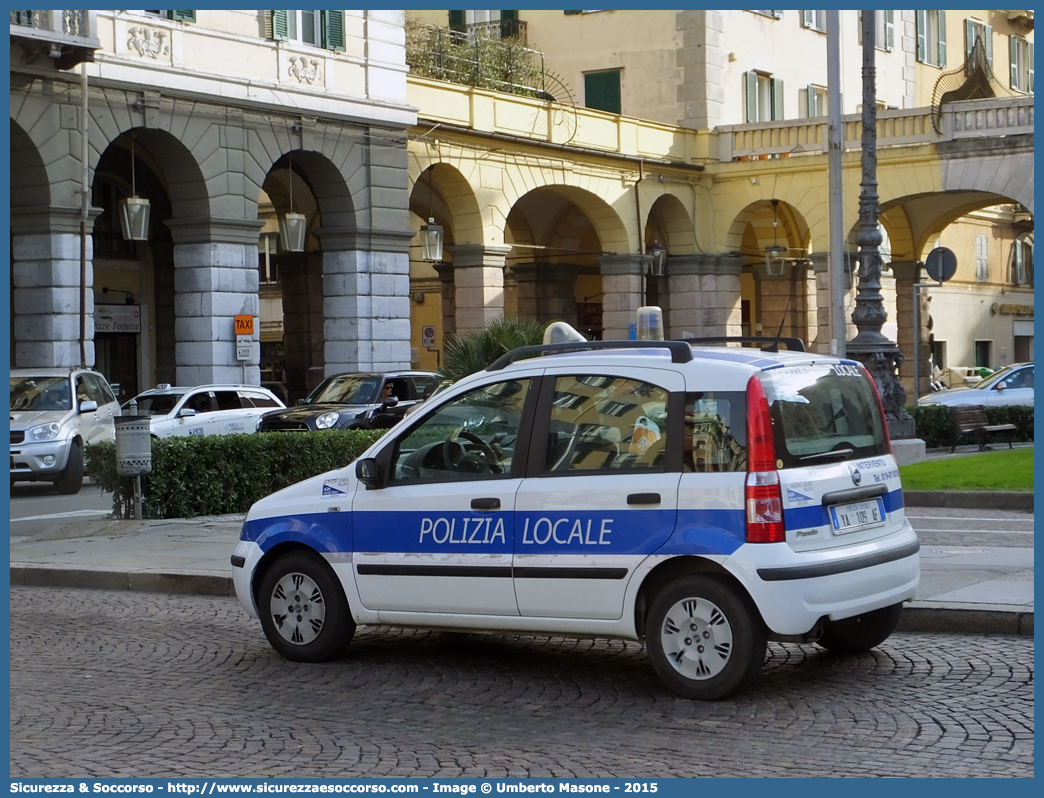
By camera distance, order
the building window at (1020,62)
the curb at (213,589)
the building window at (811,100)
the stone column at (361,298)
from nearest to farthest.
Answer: the curb at (213,589), the stone column at (361,298), the building window at (811,100), the building window at (1020,62)

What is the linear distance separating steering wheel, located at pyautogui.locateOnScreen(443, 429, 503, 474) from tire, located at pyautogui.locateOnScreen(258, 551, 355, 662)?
973mm

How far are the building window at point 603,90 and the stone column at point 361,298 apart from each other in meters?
12.7

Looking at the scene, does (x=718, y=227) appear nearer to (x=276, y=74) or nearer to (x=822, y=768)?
(x=276, y=74)

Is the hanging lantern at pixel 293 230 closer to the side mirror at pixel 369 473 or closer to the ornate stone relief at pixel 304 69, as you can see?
the ornate stone relief at pixel 304 69

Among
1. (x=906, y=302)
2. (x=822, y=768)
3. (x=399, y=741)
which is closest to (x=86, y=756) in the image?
(x=399, y=741)

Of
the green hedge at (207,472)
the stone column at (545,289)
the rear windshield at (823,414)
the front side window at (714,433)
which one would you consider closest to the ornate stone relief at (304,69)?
the stone column at (545,289)

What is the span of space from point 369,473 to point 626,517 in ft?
5.03

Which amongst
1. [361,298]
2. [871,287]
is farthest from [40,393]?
[871,287]

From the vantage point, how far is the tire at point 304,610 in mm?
8344

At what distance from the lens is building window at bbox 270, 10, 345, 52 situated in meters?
29.3

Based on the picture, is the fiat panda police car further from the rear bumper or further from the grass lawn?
the grass lawn

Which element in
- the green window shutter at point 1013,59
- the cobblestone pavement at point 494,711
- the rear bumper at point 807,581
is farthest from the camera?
the green window shutter at point 1013,59

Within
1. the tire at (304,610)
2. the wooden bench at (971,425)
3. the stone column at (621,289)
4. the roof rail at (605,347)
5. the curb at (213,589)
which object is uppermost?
the stone column at (621,289)

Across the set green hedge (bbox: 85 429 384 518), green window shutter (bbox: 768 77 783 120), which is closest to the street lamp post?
green hedge (bbox: 85 429 384 518)
